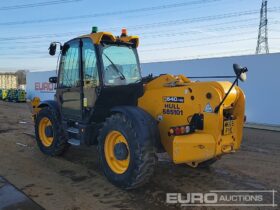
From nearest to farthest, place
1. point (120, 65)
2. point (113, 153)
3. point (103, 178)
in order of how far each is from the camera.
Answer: point (113, 153) < point (103, 178) < point (120, 65)

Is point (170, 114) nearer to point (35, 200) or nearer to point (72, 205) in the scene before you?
point (72, 205)

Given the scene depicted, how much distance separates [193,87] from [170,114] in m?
0.59

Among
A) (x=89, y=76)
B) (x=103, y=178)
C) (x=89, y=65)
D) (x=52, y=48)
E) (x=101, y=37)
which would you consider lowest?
(x=103, y=178)

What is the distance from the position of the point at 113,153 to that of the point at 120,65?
162 cm

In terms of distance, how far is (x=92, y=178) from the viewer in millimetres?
5883

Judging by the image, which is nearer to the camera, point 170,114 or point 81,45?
point 170,114

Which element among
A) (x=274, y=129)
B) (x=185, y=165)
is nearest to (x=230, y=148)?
(x=185, y=165)

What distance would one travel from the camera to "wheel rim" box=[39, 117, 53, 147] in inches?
300

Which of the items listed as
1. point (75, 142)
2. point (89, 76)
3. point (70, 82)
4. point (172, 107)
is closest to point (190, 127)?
point (172, 107)

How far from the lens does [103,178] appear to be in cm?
586

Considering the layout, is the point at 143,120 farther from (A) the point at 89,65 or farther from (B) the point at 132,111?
(A) the point at 89,65

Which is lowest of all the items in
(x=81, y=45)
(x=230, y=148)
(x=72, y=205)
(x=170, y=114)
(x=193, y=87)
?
(x=72, y=205)

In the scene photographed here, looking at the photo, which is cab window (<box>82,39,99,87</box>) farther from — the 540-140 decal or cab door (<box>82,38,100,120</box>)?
the 540-140 decal

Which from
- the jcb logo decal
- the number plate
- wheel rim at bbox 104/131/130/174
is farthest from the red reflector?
wheel rim at bbox 104/131/130/174
